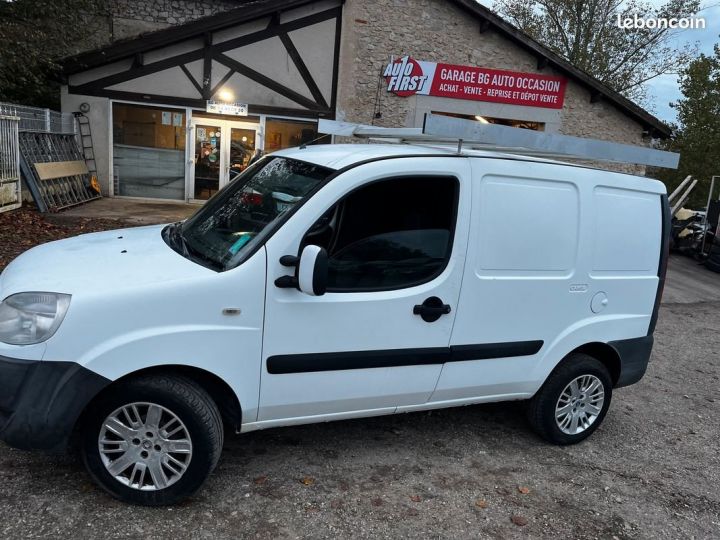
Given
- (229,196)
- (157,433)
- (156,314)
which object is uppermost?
(229,196)

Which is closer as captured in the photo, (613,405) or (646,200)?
(646,200)

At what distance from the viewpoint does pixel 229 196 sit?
3.74 metres

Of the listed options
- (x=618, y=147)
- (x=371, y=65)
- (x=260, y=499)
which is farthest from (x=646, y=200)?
(x=371, y=65)

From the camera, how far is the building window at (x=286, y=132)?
48.5 feet

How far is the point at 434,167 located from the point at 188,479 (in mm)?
2207

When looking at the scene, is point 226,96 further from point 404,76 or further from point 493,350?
point 493,350

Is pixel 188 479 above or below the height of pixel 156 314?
below

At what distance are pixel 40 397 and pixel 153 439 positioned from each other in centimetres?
57

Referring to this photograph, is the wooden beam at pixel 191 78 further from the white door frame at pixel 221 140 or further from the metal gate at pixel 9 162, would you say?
the metal gate at pixel 9 162

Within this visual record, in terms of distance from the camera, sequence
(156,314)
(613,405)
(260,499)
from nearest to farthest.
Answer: (156,314)
(260,499)
(613,405)

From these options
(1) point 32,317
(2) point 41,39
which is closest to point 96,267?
(1) point 32,317

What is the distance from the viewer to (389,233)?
131 inches

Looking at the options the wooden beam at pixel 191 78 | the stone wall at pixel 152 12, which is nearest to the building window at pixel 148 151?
the wooden beam at pixel 191 78

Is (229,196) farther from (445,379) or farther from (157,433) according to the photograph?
(445,379)
